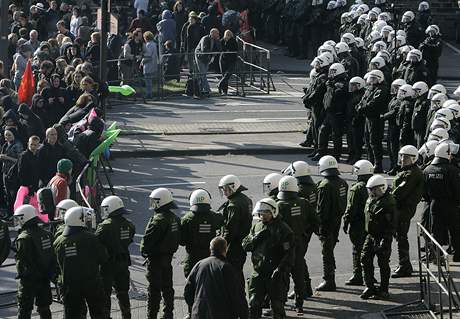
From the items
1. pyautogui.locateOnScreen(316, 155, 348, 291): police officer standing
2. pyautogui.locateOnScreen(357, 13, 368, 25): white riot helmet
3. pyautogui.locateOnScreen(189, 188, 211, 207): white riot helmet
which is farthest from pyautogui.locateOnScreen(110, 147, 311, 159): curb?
pyautogui.locateOnScreen(189, 188, 211, 207): white riot helmet

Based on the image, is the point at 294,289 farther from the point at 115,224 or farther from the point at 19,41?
the point at 19,41

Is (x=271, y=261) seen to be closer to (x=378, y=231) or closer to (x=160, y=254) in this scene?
(x=160, y=254)

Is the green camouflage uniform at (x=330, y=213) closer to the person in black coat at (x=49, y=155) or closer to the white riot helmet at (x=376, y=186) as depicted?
the white riot helmet at (x=376, y=186)

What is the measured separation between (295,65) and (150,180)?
44.6 feet

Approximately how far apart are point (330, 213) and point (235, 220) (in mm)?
1632

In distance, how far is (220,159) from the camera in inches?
1123

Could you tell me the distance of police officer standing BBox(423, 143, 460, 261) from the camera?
20828 mm

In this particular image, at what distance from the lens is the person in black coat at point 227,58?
3409cm

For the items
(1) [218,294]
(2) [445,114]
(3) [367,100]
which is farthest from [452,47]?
(1) [218,294]

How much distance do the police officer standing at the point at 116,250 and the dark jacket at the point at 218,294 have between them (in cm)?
194

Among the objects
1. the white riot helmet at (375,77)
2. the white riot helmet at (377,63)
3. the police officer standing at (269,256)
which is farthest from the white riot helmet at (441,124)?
the police officer standing at (269,256)

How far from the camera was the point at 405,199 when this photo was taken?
20.6 metres

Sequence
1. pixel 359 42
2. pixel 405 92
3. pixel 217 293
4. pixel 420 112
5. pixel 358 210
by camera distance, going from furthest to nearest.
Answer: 1. pixel 359 42
2. pixel 405 92
3. pixel 420 112
4. pixel 358 210
5. pixel 217 293

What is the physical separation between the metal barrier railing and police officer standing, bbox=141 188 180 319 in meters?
2.72
